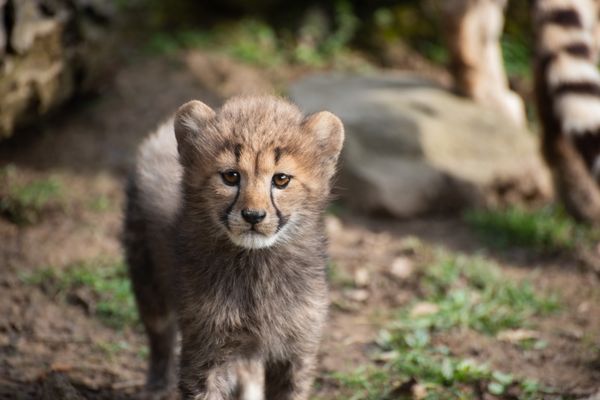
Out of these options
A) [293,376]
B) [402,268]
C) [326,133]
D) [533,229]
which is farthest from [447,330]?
[326,133]

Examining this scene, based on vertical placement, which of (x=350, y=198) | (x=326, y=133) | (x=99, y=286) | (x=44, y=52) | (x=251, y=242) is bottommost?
(x=99, y=286)

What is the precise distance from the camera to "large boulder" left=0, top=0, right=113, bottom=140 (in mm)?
6375

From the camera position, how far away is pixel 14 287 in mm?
5910

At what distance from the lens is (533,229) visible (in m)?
7.31

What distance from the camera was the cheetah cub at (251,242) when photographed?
3.82 meters

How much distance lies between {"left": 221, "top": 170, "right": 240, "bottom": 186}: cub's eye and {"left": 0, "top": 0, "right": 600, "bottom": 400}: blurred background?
91cm

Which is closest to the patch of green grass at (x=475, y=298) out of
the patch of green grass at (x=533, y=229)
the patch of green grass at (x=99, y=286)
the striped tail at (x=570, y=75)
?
the patch of green grass at (x=533, y=229)

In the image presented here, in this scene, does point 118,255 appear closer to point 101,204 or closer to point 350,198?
point 101,204

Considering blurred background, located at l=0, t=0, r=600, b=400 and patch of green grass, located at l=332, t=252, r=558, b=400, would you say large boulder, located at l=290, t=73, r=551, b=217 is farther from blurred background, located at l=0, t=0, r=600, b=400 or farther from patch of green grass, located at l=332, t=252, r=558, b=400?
patch of green grass, located at l=332, t=252, r=558, b=400

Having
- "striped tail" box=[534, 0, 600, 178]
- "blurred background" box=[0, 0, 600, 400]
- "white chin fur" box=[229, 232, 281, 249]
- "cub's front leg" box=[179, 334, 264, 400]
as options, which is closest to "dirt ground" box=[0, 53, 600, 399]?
"blurred background" box=[0, 0, 600, 400]

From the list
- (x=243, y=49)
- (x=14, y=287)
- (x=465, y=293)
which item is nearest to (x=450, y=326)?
(x=465, y=293)

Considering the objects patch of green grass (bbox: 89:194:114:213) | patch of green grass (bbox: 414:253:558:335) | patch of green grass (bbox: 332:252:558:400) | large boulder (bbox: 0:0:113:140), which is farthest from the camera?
patch of green grass (bbox: 89:194:114:213)

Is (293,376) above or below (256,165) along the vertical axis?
below

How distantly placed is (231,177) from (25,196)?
12.5ft
